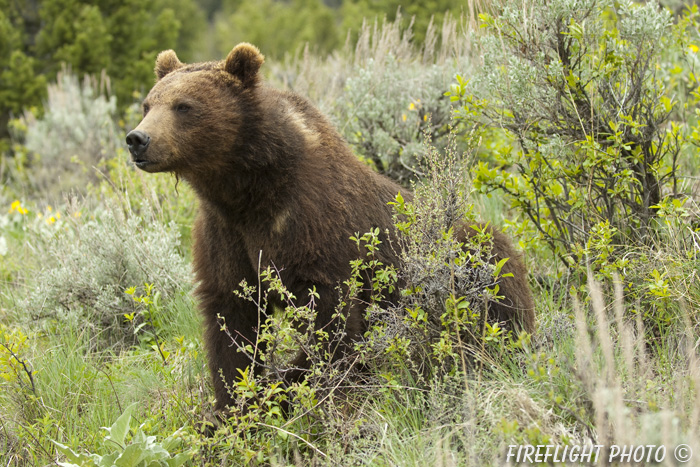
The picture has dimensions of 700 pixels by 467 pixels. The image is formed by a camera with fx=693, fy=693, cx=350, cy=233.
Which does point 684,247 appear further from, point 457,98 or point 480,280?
point 457,98

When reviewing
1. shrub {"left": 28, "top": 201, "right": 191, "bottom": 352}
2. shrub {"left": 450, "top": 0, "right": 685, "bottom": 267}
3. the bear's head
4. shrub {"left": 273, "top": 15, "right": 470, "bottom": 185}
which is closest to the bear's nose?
the bear's head

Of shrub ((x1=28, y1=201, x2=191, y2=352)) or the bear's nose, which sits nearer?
the bear's nose

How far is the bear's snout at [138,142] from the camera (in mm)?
3463

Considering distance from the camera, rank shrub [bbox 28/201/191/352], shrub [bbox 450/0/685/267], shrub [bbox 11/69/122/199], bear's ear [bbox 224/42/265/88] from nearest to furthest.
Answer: bear's ear [bbox 224/42/265/88] → shrub [bbox 450/0/685/267] → shrub [bbox 28/201/191/352] → shrub [bbox 11/69/122/199]

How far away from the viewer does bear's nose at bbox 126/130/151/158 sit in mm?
3463

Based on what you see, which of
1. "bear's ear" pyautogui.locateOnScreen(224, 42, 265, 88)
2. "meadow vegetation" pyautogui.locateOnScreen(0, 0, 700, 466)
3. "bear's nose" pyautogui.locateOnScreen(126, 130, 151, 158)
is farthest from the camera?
"bear's ear" pyautogui.locateOnScreen(224, 42, 265, 88)

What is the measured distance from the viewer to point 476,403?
3.18m

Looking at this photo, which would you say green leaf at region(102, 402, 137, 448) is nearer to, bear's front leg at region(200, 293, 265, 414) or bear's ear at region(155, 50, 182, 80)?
bear's front leg at region(200, 293, 265, 414)

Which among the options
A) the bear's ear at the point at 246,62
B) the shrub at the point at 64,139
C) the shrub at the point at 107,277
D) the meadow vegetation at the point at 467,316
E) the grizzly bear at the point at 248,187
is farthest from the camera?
the shrub at the point at 64,139

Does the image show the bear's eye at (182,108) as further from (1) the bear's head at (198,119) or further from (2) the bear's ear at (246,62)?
(2) the bear's ear at (246,62)

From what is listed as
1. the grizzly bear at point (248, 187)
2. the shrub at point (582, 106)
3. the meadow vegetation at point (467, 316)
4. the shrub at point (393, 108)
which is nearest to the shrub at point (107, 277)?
the meadow vegetation at point (467, 316)

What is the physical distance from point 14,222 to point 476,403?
6.03 metres

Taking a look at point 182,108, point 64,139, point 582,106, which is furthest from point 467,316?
point 64,139

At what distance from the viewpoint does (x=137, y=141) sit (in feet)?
11.4
